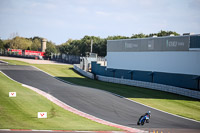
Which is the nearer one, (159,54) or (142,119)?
(142,119)

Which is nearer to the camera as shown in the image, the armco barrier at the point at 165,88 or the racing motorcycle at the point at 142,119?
the racing motorcycle at the point at 142,119

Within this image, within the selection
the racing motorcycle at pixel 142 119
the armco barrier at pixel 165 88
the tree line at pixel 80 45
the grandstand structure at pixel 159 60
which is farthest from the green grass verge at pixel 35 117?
the tree line at pixel 80 45

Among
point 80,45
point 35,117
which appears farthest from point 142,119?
point 80,45

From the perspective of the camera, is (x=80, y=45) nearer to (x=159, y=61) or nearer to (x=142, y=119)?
(x=159, y=61)

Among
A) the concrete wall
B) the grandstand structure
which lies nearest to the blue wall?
the grandstand structure

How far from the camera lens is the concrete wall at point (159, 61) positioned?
41.8 metres

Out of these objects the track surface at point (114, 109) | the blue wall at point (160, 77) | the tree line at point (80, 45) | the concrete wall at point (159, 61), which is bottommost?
the track surface at point (114, 109)

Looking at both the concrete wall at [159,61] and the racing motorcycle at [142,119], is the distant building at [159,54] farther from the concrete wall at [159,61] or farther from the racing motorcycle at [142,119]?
the racing motorcycle at [142,119]

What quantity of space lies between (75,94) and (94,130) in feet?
50.3

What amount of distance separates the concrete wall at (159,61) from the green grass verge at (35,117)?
2440 centimetres

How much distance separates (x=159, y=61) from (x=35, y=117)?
31.2 metres

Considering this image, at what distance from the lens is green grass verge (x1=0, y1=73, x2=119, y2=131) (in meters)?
18.9

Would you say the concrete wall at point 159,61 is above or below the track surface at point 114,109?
above

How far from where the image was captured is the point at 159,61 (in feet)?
156
